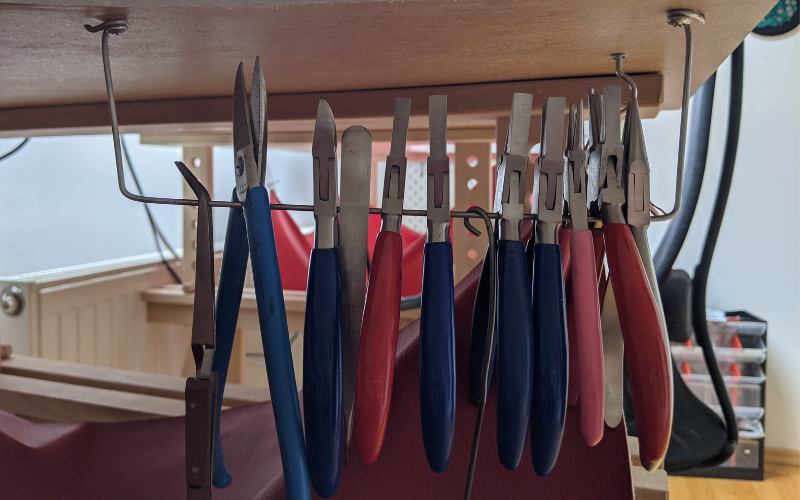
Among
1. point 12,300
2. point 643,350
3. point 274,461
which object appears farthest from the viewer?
point 12,300

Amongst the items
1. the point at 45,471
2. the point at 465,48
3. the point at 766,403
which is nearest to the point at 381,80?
the point at 465,48

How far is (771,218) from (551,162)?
1.96 meters

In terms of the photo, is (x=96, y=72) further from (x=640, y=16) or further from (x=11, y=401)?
(x=11, y=401)

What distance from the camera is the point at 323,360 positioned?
256mm

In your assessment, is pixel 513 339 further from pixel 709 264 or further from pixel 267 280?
pixel 709 264

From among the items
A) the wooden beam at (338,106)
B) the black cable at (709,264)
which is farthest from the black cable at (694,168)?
the wooden beam at (338,106)

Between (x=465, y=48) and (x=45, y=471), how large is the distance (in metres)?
0.45

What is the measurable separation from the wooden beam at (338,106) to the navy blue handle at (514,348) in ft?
0.62

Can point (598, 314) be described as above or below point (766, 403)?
above

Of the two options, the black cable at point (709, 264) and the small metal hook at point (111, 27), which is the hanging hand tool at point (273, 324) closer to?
→ the small metal hook at point (111, 27)

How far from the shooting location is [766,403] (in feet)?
6.23

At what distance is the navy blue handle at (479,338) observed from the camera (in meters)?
0.30

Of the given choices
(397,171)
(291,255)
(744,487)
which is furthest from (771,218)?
(397,171)

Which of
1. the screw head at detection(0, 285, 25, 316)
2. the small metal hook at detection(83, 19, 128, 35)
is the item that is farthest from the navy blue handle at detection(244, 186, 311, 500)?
the screw head at detection(0, 285, 25, 316)
